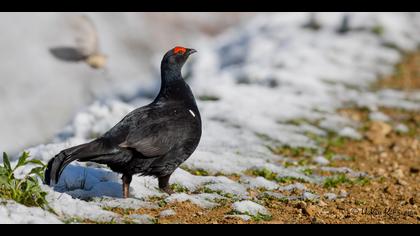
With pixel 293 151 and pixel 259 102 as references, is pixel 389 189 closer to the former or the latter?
pixel 293 151

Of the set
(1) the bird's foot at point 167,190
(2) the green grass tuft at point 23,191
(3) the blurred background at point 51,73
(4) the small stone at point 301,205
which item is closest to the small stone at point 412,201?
(4) the small stone at point 301,205

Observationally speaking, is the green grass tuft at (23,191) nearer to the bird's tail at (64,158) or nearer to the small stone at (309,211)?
the bird's tail at (64,158)

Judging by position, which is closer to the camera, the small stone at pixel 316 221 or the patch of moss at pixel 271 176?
the small stone at pixel 316 221

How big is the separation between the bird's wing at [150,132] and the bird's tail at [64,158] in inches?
11.9

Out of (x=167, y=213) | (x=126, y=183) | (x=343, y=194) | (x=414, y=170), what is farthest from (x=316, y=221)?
(x=414, y=170)

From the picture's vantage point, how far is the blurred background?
1231cm

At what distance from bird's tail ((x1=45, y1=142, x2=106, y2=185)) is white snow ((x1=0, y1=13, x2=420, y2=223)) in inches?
8.3

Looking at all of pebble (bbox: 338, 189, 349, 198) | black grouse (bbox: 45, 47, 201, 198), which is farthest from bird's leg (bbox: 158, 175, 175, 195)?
pebble (bbox: 338, 189, 349, 198)

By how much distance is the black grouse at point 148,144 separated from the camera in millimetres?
6066

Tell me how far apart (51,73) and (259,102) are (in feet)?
13.4
